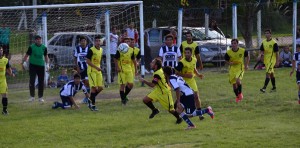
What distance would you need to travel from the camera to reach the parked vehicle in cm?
2472

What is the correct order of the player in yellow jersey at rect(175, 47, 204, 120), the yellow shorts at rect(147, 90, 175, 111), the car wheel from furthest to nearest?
the car wheel < the player in yellow jersey at rect(175, 47, 204, 120) < the yellow shorts at rect(147, 90, 175, 111)

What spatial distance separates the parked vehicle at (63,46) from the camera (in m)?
24.7

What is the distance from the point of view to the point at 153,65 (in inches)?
589

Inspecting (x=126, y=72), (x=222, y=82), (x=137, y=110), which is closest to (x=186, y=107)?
(x=137, y=110)

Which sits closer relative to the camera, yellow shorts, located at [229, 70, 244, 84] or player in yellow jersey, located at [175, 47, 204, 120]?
Answer: player in yellow jersey, located at [175, 47, 204, 120]

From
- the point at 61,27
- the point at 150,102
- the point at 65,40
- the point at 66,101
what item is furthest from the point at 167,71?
the point at 65,40

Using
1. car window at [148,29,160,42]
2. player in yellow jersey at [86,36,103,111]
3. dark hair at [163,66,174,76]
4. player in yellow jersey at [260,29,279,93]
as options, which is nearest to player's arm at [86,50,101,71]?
player in yellow jersey at [86,36,103,111]

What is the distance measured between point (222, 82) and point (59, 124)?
8.99 m

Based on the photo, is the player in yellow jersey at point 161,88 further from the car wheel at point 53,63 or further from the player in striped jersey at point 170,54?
the car wheel at point 53,63

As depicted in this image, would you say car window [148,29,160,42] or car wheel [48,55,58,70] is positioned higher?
car window [148,29,160,42]

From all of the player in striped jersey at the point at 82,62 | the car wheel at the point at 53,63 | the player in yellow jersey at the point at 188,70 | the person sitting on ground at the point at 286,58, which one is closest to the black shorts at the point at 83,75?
the player in striped jersey at the point at 82,62

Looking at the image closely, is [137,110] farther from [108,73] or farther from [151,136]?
[108,73]

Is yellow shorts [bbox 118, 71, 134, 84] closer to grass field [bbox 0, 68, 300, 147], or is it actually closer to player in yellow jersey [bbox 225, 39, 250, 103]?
grass field [bbox 0, 68, 300, 147]

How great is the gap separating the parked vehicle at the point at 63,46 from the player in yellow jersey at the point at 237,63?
718 centimetres
